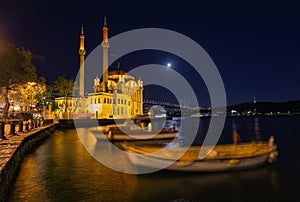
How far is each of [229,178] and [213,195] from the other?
8.97 feet

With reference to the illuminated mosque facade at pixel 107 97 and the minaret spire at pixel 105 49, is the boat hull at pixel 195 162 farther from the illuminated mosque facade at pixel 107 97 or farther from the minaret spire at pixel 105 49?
the minaret spire at pixel 105 49

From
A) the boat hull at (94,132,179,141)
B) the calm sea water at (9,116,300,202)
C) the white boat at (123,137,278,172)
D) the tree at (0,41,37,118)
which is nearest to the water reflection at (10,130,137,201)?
the calm sea water at (9,116,300,202)

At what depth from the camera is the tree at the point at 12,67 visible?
123ft

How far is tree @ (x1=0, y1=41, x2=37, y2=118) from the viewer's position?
37594 millimetres

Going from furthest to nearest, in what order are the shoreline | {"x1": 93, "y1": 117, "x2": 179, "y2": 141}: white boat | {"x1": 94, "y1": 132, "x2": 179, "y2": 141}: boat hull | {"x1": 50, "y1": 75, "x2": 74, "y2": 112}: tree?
{"x1": 50, "y1": 75, "x2": 74, "y2": 112}: tree → {"x1": 93, "y1": 117, "x2": 179, "y2": 141}: white boat → {"x1": 94, "y1": 132, "x2": 179, "y2": 141}: boat hull → the shoreline

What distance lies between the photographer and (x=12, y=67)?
38.7 m

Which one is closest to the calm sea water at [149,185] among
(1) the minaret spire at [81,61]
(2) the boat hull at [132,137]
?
(2) the boat hull at [132,137]

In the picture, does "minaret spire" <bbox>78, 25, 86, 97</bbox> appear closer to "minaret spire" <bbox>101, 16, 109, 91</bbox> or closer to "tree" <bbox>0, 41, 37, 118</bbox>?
"minaret spire" <bbox>101, 16, 109, 91</bbox>

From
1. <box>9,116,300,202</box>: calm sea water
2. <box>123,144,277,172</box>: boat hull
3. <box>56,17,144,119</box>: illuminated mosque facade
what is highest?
<box>56,17,144,119</box>: illuminated mosque facade

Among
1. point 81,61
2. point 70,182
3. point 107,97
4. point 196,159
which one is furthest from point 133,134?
point 81,61

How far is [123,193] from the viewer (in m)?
12.2

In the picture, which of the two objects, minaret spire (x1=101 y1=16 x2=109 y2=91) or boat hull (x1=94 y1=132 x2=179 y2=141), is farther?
minaret spire (x1=101 y1=16 x2=109 y2=91)

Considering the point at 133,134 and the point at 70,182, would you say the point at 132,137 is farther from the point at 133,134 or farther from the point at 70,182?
the point at 70,182

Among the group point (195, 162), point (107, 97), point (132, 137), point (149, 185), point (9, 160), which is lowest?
point (149, 185)
